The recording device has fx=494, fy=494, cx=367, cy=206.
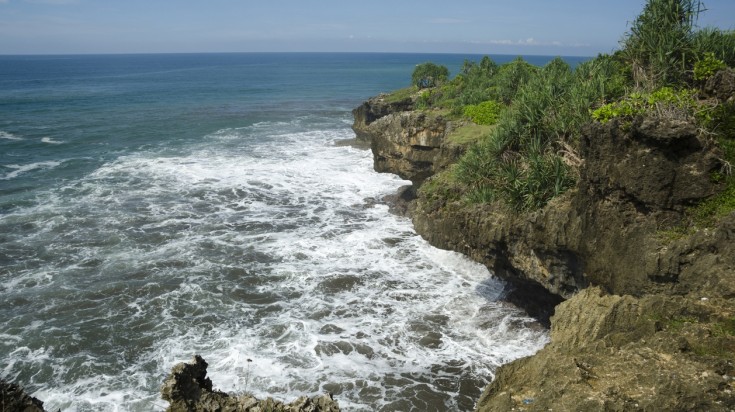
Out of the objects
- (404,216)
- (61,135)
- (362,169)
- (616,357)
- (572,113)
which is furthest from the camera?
(61,135)

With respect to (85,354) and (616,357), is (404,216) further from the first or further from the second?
(616,357)

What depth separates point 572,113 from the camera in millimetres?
16641

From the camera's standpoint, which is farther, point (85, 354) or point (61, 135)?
point (61, 135)

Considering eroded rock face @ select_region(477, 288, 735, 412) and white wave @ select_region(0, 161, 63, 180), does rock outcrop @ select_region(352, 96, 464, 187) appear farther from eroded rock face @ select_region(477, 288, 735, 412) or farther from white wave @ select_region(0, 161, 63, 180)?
white wave @ select_region(0, 161, 63, 180)

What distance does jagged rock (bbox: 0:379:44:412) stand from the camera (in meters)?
8.66

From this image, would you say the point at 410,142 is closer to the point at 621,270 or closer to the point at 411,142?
the point at 411,142

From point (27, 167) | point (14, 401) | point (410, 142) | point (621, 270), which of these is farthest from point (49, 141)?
point (621, 270)

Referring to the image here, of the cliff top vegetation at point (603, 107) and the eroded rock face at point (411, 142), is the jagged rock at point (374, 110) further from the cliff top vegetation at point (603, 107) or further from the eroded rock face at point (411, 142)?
the cliff top vegetation at point (603, 107)

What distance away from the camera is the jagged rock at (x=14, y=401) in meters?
8.66

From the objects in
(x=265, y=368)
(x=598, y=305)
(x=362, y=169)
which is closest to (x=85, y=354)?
(x=265, y=368)

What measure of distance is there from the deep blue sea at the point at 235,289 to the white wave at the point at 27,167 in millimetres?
333

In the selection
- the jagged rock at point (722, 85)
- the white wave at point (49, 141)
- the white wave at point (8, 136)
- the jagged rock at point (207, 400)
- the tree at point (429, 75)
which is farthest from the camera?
the white wave at point (8, 136)

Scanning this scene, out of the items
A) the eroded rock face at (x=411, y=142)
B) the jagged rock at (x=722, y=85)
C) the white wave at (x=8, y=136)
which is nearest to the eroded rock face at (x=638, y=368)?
the jagged rock at (x=722, y=85)

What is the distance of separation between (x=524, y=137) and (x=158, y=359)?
15.2m
